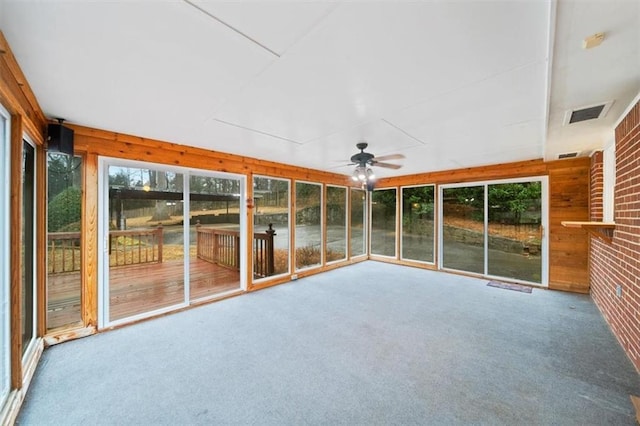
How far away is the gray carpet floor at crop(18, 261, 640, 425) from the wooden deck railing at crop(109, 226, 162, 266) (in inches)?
79.2

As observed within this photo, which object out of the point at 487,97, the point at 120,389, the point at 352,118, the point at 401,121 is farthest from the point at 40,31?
the point at 487,97

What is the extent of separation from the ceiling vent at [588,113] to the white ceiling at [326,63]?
58 millimetres

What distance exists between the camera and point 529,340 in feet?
8.93

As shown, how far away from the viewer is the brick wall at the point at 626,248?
2182mm

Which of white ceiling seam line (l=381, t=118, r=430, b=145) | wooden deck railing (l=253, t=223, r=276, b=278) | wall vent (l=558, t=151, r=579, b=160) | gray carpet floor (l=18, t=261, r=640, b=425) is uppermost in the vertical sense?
white ceiling seam line (l=381, t=118, r=430, b=145)

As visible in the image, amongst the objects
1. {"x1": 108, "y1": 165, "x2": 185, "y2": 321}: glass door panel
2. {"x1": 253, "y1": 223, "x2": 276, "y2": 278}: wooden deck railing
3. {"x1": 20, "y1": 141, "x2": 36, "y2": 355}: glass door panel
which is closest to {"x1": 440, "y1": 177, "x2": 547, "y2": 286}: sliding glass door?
{"x1": 253, "y1": 223, "x2": 276, "y2": 278}: wooden deck railing

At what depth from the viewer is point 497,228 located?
5.16 metres

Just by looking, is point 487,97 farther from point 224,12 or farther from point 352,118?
point 224,12

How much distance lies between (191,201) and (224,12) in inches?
125

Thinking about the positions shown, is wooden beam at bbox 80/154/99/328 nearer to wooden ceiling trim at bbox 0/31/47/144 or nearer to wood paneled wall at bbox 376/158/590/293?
wooden ceiling trim at bbox 0/31/47/144

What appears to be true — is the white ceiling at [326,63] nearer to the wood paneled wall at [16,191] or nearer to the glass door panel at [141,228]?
the wood paneled wall at [16,191]

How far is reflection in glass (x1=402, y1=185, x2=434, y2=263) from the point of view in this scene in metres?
6.15

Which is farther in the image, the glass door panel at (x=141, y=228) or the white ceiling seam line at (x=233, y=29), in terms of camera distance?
the glass door panel at (x=141, y=228)

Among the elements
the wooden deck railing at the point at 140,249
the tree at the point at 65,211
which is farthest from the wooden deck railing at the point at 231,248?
the tree at the point at 65,211
